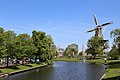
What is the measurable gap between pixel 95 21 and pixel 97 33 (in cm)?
636

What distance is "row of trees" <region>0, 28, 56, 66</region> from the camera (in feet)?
250

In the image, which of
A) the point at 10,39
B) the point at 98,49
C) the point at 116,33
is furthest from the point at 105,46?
the point at 10,39

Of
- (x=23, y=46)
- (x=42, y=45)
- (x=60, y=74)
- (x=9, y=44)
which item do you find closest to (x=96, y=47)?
(x=42, y=45)

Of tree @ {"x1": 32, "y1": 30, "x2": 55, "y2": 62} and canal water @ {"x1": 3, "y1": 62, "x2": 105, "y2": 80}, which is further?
tree @ {"x1": 32, "y1": 30, "x2": 55, "y2": 62}

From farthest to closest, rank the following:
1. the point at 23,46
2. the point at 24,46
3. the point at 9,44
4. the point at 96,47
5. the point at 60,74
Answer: the point at 96,47
the point at 24,46
the point at 23,46
the point at 9,44
the point at 60,74

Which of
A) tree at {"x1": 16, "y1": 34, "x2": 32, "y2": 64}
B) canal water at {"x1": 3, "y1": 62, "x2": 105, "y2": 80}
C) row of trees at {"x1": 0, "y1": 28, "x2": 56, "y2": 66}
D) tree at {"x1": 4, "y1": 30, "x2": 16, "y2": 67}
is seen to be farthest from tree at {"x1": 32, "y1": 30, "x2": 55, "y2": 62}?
tree at {"x1": 4, "y1": 30, "x2": 16, "y2": 67}

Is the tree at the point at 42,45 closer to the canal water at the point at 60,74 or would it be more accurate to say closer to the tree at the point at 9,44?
the canal water at the point at 60,74

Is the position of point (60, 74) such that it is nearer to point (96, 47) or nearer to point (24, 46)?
point (24, 46)

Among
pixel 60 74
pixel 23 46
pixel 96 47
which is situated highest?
pixel 96 47

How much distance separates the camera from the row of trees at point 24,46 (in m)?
76.3

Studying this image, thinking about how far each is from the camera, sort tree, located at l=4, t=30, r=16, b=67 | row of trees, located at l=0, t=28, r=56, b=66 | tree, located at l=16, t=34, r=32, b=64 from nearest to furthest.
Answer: row of trees, located at l=0, t=28, r=56, b=66
tree, located at l=4, t=30, r=16, b=67
tree, located at l=16, t=34, r=32, b=64

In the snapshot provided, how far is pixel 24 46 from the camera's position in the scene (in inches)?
3501

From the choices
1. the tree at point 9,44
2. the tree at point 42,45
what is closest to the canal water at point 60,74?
the tree at point 9,44

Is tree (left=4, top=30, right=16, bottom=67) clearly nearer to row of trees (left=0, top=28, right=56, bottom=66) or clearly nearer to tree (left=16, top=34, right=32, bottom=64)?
row of trees (left=0, top=28, right=56, bottom=66)
